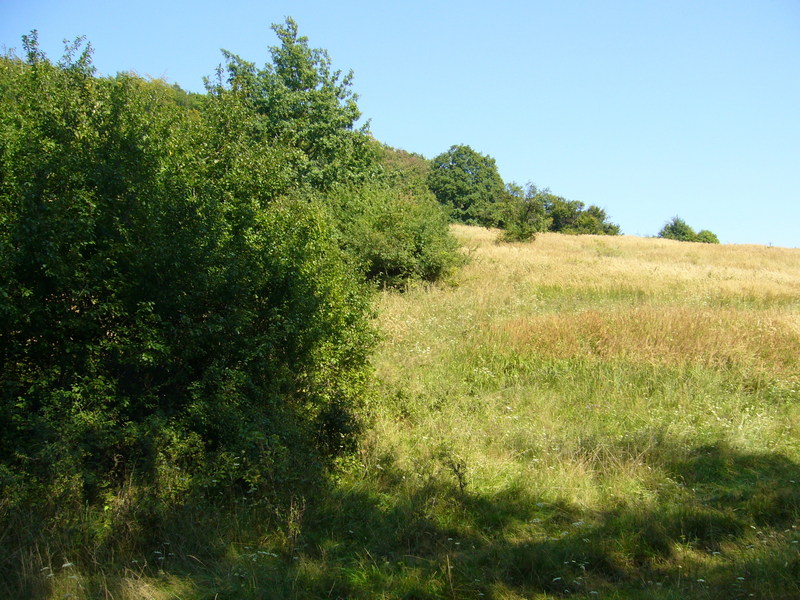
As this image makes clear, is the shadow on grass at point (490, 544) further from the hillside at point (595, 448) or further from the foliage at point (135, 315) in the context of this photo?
the foliage at point (135, 315)

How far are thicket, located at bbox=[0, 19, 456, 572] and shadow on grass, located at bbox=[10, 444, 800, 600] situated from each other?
0.61 metres

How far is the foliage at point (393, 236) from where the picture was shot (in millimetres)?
19000

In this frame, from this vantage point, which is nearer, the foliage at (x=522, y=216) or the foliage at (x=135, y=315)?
the foliage at (x=135, y=315)

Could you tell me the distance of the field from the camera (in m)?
4.50

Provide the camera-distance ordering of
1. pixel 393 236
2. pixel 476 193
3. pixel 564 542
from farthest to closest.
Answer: pixel 476 193
pixel 393 236
pixel 564 542

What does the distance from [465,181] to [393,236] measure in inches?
2066

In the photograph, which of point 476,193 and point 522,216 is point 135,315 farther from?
point 476,193

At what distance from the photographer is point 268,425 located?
248 inches

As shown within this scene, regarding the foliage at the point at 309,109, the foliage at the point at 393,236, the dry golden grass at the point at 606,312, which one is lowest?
the dry golden grass at the point at 606,312

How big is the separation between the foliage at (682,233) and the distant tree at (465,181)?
2580 cm

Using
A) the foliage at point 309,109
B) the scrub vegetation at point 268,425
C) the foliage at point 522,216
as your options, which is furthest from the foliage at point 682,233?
the scrub vegetation at point 268,425

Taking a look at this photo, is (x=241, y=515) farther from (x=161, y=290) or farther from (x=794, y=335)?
(x=794, y=335)

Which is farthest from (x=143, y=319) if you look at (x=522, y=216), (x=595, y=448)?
(x=522, y=216)

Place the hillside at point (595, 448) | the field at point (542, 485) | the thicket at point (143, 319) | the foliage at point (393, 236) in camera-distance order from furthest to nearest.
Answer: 1. the foliage at point (393, 236)
2. the thicket at point (143, 319)
3. the hillside at point (595, 448)
4. the field at point (542, 485)
